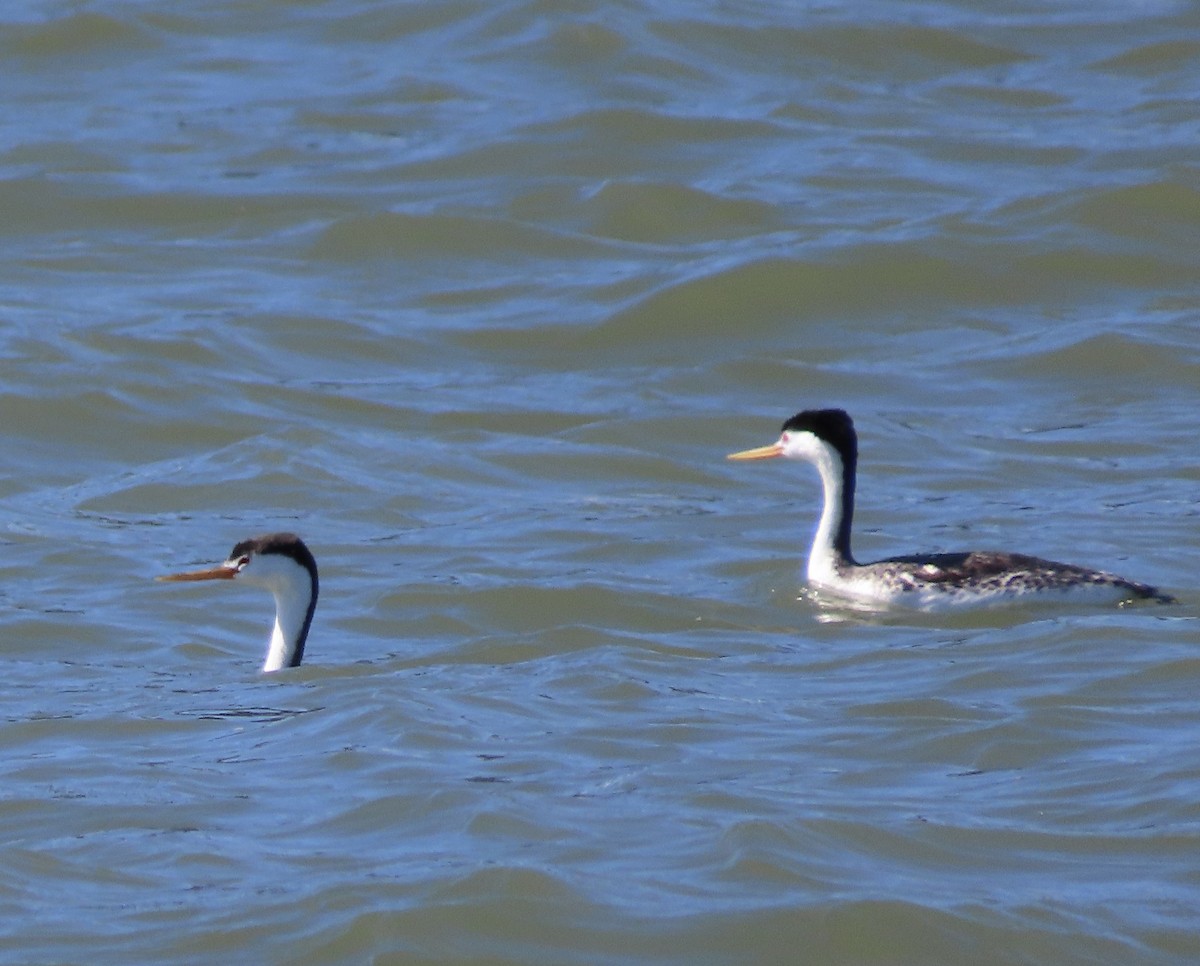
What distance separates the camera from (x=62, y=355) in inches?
615

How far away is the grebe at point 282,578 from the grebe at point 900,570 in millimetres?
2829

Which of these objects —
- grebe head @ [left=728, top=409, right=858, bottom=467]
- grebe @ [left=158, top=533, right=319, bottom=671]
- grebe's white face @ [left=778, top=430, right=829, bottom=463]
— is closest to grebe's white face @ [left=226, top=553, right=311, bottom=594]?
grebe @ [left=158, top=533, right=319, bottom=671]

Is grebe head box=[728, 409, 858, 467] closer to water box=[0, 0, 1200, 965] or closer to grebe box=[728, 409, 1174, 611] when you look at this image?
grebe box=[728, 409, 1174, 611]

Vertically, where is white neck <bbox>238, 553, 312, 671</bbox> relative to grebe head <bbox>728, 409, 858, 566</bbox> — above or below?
below

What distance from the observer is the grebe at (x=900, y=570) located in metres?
11.1

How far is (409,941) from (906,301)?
10.9 meters

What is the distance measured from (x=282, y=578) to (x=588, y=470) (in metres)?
3.98

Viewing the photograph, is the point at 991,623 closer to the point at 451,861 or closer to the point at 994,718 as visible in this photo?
the point at 994,718

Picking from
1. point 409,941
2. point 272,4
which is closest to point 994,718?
point 409,941

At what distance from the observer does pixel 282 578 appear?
398 inches

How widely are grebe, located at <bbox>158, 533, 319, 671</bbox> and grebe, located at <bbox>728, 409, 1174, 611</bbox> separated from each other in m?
2.83

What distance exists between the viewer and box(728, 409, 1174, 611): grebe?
36.4 feet

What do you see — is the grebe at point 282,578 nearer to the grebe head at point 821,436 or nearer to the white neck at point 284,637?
the white neck at point 284,637

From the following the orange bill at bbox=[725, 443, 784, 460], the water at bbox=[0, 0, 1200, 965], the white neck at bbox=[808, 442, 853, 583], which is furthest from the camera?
the orange bill at bbox=[725, 443, 784, 460]
